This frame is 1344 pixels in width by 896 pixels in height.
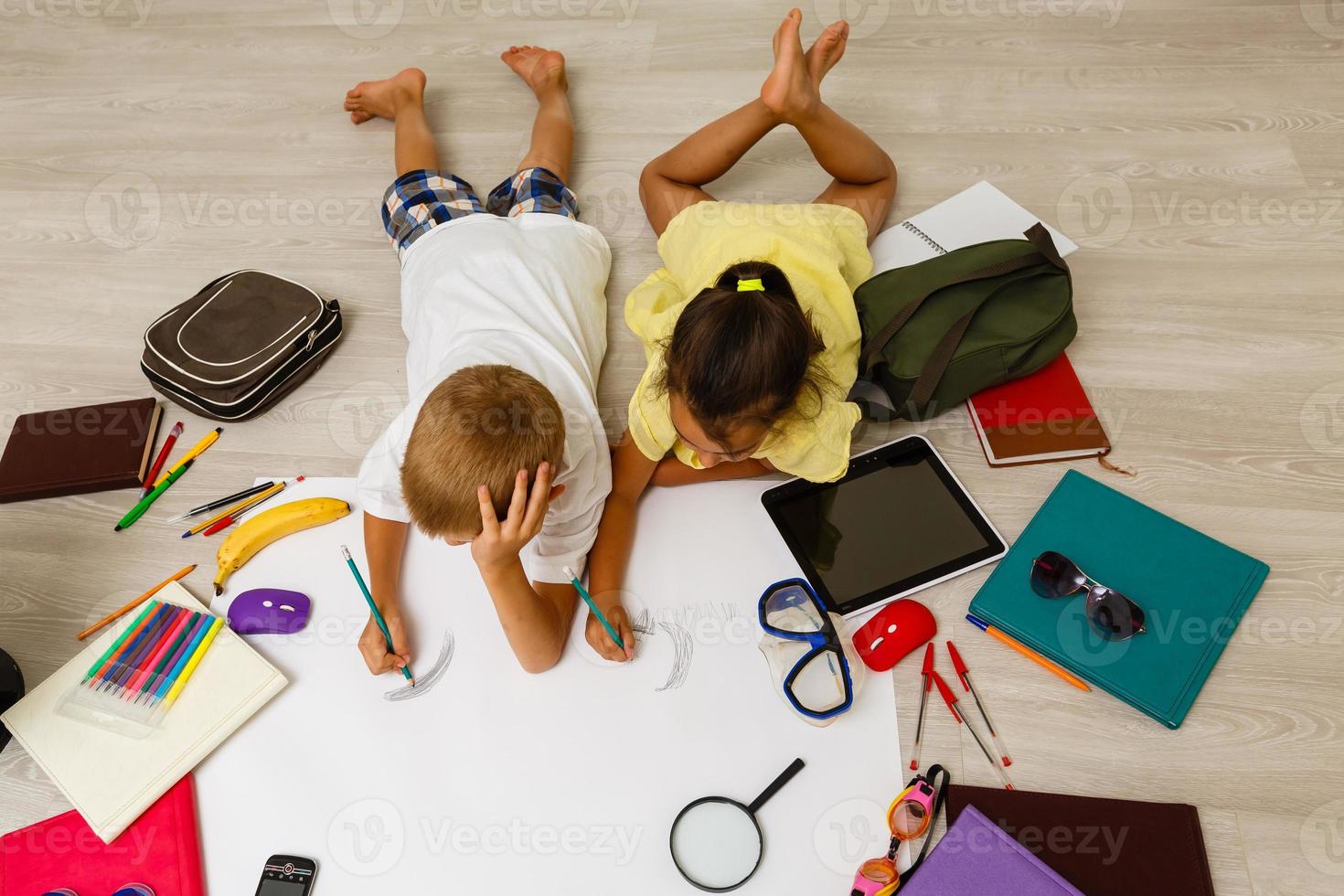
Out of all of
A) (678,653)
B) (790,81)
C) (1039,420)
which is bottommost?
(678,653)

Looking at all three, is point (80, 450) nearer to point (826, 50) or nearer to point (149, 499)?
point (149, 499)

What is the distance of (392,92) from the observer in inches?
76.4

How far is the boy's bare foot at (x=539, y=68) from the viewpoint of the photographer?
1928 millimetres

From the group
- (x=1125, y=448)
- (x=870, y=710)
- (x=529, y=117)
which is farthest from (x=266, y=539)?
(x=1125, y=448)

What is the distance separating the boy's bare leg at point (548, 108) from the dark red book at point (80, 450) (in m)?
0.88

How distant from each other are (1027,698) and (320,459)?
120cm

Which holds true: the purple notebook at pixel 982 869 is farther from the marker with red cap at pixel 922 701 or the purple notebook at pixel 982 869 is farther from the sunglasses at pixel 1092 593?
the sunglasses at pixel 1092 593

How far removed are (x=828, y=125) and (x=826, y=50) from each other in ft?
0.41

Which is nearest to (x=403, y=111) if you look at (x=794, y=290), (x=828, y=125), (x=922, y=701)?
(x=828, y=125)

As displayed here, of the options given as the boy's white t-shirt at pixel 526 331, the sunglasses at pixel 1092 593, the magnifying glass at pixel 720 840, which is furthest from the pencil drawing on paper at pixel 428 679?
the sunglasses at pixel 1092 593

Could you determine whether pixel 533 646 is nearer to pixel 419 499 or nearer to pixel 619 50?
pixel 419 499

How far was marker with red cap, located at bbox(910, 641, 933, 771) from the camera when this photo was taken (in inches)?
45.0

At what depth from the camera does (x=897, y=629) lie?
1.22 m

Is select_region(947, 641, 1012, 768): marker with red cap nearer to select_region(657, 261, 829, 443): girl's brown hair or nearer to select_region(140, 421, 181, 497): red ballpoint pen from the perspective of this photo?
select_region(657, 261, 829, 443): girl's brown hair
